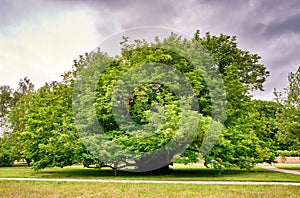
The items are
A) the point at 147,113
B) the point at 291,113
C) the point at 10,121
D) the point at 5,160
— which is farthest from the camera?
the point at 10,121

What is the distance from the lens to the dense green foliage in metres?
21.5

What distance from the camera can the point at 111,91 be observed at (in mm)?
23062

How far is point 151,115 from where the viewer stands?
69.9 feet

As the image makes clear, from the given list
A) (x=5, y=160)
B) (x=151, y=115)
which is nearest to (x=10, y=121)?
(x=5, y=160)

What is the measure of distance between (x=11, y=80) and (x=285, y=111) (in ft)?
151

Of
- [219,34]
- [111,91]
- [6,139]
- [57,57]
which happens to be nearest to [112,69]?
[111,91]

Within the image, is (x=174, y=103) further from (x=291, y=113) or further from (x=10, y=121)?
(x=10, y=121)

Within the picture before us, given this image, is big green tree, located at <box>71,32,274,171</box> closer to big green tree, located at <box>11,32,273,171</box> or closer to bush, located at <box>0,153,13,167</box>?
big green tree, located at <box>11,32,273,171</box>

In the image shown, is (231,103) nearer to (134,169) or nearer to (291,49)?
(291,49)

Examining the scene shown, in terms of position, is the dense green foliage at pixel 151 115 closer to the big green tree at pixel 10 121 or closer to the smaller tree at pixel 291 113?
the smaller tree at pixel 291 113

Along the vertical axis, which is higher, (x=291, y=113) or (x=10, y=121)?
(x=10, y=121)

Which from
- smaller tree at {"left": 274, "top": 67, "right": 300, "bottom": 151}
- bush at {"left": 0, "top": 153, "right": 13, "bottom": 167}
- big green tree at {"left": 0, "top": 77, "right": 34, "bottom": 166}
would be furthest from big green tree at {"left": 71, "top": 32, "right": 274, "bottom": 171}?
bush at {"left": 0, "top": 153, "right": 13, "bottom": 167}

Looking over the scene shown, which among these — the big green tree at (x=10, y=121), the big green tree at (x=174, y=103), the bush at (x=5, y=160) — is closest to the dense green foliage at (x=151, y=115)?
the big green tree at (x=174, y=103)

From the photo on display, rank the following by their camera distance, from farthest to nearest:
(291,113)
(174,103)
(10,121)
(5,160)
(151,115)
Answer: (10,121)
(5,160)
(291,113)
(174,103)
(151,115)
